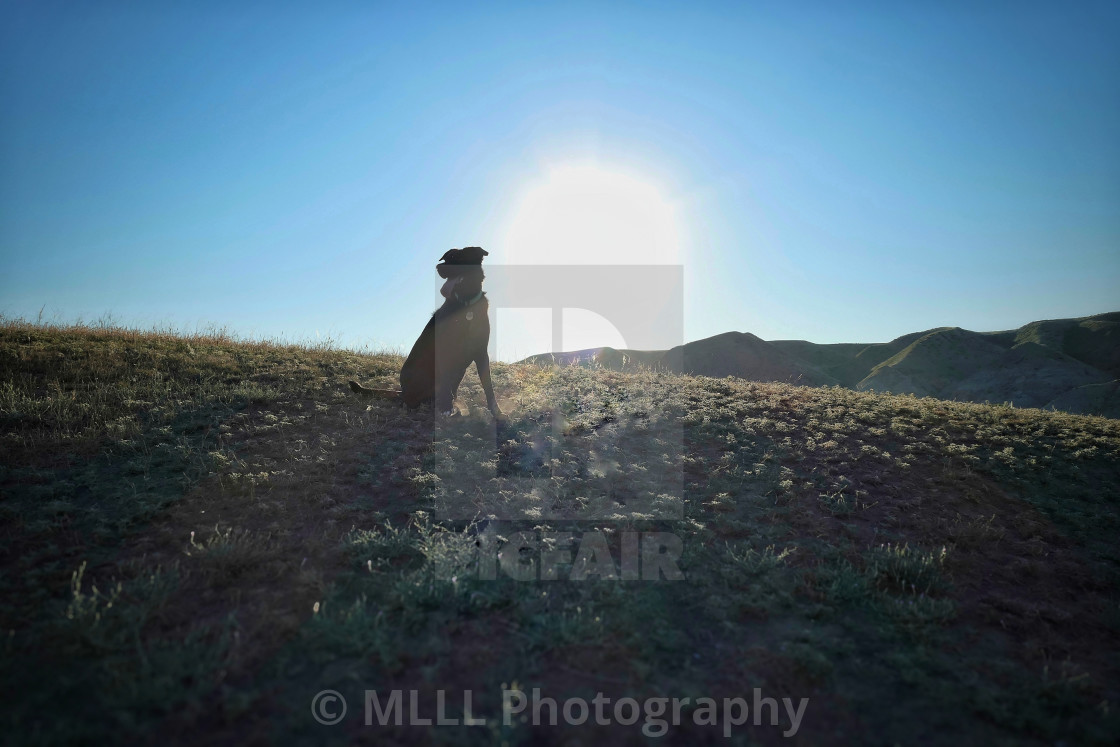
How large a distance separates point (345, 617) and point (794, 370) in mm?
60235

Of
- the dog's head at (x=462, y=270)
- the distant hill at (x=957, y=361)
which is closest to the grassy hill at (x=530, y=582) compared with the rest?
the dog's head at (x=462, y=270)

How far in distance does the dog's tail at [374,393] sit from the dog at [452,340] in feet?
1.30

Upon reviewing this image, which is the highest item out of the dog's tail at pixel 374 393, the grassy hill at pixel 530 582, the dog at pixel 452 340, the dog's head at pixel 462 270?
the dog's head at pixel 462 270

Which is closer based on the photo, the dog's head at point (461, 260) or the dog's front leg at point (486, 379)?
A: the dog's head at point (461, 260)

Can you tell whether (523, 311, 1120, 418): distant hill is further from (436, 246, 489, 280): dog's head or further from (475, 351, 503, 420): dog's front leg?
(436, 246, 489, 280): dog's head

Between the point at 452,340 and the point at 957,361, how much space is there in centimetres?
7331

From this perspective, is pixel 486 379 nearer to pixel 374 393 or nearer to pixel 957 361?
pixel 374 393

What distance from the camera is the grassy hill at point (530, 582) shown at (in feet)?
8.80

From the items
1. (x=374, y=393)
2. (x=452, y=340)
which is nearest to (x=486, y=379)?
(x=452, y=340)

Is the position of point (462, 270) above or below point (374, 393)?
above

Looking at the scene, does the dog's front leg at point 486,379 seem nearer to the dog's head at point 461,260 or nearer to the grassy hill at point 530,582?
the grassy hill at point 530,582

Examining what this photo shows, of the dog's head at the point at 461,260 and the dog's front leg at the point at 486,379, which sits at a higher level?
the dog's head at the point at 461,260

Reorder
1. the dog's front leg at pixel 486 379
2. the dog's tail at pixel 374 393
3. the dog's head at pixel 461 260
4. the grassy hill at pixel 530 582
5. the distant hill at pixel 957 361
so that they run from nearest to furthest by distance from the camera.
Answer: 1. the grassy hill at pixel 530 582
2. the dog's head at pixel 461 260
3. the dog's front leg at pixel 486 379
4. the dog's tail at pixel 374 393
5. the distant hill at pixel 957 361

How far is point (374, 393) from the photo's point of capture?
27.3 ft
